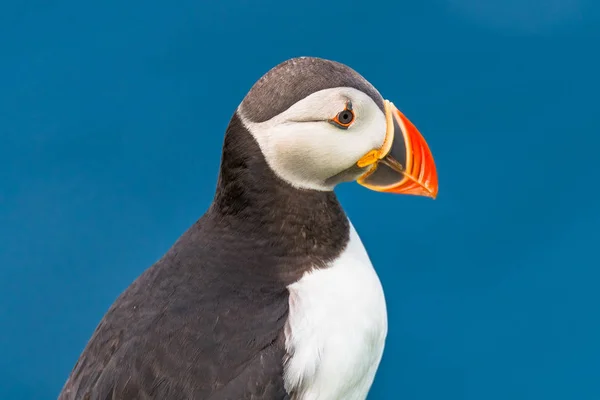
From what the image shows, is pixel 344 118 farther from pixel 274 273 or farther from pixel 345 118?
pixel 274 273

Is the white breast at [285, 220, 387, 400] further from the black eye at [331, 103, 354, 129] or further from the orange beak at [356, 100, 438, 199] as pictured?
the black eye at [331, 103, 354, 129]

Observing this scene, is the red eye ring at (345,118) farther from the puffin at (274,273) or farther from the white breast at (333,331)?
the white breast at (333,331)

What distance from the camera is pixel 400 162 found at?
5.20 feet

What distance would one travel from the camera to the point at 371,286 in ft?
5.52

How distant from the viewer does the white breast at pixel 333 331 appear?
5.01 feet

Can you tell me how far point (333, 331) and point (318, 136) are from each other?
34cm

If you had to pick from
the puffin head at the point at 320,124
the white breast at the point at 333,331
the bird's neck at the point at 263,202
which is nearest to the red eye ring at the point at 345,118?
the puffin head at the point at 320,124

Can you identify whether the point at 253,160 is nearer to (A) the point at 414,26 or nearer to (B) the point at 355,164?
(B) the point at 355,164

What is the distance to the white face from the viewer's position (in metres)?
1.46

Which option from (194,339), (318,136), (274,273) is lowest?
(194,339)

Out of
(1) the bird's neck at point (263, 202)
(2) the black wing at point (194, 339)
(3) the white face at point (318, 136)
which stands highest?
(3) the white face at point (318, 136)

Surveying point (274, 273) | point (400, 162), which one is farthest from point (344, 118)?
point (274, 273)

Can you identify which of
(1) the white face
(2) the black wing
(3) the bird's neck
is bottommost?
(2) the black wing

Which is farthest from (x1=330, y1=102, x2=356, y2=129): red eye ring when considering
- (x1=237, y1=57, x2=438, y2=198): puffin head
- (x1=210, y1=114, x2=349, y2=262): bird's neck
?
(x1=210, y1=114, x2=349, y2=262): bird's neck
